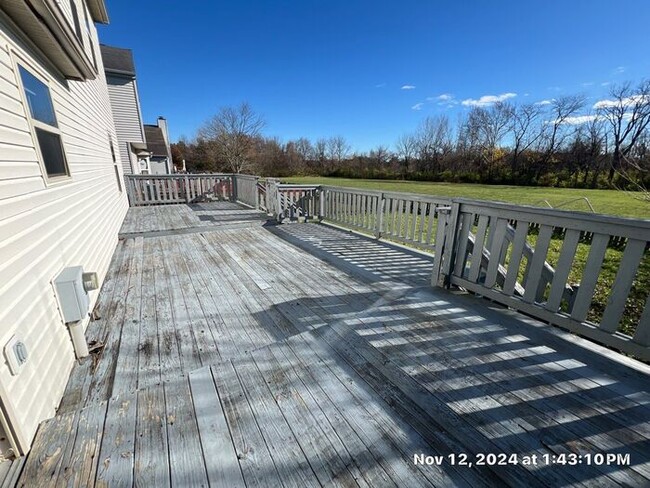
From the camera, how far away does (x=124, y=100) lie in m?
A: 12.2

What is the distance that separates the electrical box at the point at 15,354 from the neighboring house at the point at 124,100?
42.0 feet

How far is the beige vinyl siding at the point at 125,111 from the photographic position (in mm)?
11891

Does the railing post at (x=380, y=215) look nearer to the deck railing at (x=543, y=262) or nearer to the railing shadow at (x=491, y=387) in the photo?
the deck railing at (x=543, y=262)

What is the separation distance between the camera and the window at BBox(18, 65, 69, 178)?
2232mm

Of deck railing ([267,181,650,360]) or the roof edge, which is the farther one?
the roof edge

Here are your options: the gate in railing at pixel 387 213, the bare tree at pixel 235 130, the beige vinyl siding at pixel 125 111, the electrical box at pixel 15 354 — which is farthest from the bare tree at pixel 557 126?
the electrical box at pixel 15 354

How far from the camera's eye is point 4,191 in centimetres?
149

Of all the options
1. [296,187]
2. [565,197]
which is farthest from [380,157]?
[296,187]

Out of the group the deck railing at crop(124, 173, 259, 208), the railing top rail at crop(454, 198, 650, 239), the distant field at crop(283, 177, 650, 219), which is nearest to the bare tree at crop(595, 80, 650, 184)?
the distant field at crop(283, 177, 650, 219)

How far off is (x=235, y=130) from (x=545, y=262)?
24.7 m

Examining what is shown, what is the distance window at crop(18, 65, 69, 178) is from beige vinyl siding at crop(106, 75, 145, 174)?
10.7m

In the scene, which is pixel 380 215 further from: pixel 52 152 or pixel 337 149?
pixel 337 149

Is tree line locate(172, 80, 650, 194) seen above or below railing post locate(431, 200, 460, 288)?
above

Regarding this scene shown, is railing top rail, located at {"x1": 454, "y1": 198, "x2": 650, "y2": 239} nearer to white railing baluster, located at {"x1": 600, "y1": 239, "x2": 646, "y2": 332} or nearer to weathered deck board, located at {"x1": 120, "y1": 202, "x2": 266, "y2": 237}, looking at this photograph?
white railing baluster, located at {"x1": 600, "y1": 239, "x2": 646, "y2": 332}
